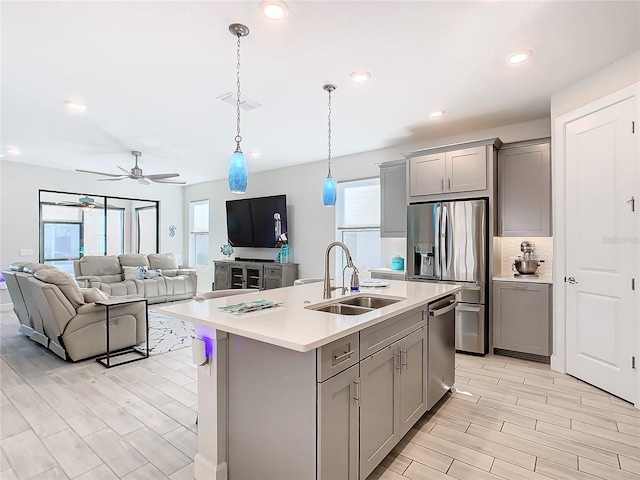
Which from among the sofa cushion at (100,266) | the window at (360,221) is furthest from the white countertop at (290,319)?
the sofa cushion at (100,266)

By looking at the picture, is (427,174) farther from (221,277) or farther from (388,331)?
(221,277)

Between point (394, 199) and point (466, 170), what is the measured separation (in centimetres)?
106

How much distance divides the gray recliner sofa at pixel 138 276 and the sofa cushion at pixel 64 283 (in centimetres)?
257

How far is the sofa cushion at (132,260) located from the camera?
723 centimetres

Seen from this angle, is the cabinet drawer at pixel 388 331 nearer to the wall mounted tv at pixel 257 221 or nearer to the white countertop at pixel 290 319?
the white countertop at pixel 290 319

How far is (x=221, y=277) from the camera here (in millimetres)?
7395

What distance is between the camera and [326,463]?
1.54 metres

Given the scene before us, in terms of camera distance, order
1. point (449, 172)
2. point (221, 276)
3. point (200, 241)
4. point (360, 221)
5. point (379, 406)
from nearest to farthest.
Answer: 1. point (379, 406)
2. point (449, 172)
3. point (360, 221)
4. point (221, 276)
5. point (200, 241)

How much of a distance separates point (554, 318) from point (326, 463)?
309cm

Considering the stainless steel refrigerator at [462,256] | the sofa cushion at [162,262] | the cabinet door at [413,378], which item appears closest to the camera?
the cabinet door at [413,378]

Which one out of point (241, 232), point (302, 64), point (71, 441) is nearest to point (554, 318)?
point (302, 64)

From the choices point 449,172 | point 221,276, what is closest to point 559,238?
point 449,172

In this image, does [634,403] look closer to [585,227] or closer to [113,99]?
[585,227]

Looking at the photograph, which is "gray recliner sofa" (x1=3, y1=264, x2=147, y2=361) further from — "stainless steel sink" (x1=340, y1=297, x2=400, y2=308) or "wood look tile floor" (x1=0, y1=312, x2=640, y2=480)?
"stainless steel sink" (x1=340, y1=297, x2=400, y2=308)
